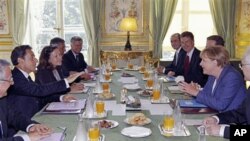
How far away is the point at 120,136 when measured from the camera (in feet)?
6.57

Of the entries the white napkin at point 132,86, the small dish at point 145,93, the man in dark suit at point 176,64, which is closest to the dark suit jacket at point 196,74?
the man in dark suit at point 176,64

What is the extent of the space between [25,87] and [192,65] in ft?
7.48

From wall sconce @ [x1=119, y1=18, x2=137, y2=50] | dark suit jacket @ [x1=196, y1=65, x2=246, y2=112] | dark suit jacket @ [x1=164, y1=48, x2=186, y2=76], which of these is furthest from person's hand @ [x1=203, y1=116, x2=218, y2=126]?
wall sconce @ [x1=119, y1=18, x2=137, y2=50]

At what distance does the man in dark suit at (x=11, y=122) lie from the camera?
1968 millimetres

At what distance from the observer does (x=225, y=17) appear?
21.7ft

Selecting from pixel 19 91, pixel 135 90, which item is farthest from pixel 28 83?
pixel 135 90

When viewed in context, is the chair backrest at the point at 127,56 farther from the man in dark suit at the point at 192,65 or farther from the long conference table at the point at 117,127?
the long conference table at the point at 117,127

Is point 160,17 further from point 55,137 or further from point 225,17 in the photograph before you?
point 55,137

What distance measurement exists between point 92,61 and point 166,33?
161 cm

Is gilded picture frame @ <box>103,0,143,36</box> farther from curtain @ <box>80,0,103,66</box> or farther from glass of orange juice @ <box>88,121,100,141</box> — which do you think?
glass of orange juice @ <box>88,121,100,141</box>

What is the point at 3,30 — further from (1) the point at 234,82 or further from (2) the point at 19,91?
(1) the point at 234,82

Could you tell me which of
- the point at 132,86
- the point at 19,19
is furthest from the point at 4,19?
the point at 132,86

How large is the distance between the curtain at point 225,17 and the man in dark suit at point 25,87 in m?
4.48

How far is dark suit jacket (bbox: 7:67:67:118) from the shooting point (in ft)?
9.32
